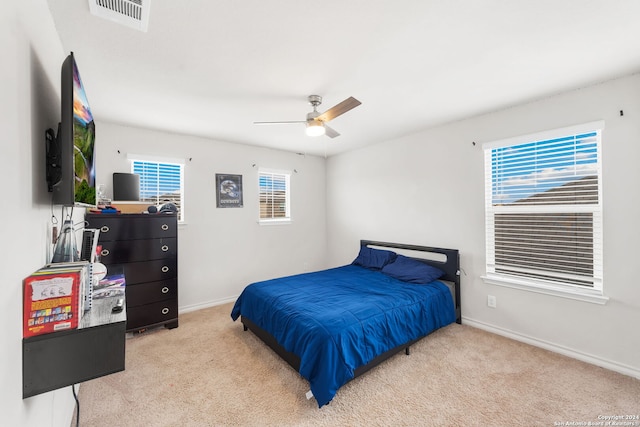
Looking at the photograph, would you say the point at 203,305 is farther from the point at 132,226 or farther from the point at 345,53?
the point at 345,53

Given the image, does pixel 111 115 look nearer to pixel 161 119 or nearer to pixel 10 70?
pixel 161 119

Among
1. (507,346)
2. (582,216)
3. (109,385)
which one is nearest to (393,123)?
(582,216)

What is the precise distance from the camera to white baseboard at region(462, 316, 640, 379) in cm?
226

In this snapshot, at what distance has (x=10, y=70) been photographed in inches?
36.1

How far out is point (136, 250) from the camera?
3047 millimetres

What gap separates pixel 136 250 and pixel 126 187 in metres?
0.81

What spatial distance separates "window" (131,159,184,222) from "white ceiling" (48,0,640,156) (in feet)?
2.42

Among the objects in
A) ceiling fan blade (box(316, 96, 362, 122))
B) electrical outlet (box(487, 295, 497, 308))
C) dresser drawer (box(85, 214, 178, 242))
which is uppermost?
ceiling fan blade (box(316, 96, 362, 122))

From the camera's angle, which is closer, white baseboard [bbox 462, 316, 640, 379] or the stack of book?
the stack of book

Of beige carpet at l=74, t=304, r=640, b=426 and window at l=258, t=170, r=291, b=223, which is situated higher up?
window at l=258, t=170, r=291, b=223

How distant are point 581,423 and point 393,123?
3126mm

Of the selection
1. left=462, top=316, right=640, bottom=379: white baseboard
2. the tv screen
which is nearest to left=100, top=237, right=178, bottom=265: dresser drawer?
the tv screen

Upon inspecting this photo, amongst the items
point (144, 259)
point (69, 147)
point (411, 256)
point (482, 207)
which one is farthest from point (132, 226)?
point (482, 207)

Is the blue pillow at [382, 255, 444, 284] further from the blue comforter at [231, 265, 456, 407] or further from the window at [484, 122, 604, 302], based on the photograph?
the window at [484, 122, 604, 302]
